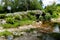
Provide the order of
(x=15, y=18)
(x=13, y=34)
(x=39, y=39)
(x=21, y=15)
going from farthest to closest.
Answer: (x=21, y=15) < (x=15, y=18) < (x=13, y=34) < (x=39, y=39)

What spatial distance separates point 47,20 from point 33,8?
5.71m

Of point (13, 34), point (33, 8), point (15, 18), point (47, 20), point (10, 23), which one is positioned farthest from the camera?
point (33, 8)

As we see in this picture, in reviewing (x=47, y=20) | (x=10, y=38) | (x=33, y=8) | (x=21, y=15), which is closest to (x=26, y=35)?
(x=10, y=38)

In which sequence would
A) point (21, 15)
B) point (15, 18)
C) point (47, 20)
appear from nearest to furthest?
point (15, 18) → point (21, 15) → point (47, 20)

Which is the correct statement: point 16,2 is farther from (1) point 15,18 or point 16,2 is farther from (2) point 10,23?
(2) point 10,23

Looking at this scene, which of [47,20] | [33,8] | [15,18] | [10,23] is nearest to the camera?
[10,23]

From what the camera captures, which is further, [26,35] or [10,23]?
[10,23]

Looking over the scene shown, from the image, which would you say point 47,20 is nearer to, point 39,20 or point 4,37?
point 39,20

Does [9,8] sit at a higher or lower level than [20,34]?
higher

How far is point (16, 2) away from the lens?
48.8 m

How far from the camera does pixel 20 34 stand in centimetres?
3016

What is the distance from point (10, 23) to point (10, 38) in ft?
31.2

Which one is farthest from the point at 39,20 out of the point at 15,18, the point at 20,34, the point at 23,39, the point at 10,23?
the point at 23,39

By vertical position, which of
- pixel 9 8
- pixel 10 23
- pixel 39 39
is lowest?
pixel 39 39
